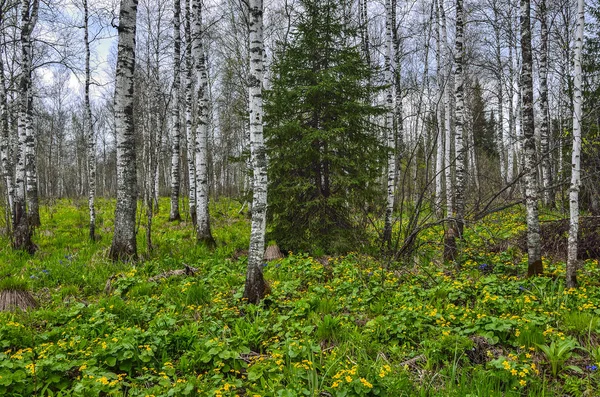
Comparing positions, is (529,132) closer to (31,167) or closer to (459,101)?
(459,101)

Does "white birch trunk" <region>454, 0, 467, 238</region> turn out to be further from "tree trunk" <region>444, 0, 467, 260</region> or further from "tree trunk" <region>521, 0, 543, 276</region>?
"tree trunk" <region>521, 0, 543, 276</region>

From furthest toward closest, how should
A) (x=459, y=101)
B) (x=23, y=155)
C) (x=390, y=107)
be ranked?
1. (x=390, y=107)
2. (x=23, y=155)
3. (x=459, y=101)

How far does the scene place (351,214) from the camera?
Result: 27.8 feet

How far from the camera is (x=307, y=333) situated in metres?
3.97

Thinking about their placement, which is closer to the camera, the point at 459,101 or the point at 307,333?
the point at 307,333

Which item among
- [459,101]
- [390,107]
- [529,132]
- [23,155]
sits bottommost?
[529,132]

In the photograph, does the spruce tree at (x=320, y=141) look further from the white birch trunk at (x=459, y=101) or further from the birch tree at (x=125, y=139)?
the birch tree at (x=125, y=139)

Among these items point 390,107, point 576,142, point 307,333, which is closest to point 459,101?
point 390,107

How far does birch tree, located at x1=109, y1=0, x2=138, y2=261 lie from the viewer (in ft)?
23.3

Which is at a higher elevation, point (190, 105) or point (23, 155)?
point (190, 105)

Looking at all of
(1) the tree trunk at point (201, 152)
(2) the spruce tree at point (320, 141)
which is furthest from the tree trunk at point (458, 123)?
(1) the tree trunk at point (201, 152)

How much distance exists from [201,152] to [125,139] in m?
2.82

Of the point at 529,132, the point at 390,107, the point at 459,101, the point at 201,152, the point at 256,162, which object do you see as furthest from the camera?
the point at 201,152

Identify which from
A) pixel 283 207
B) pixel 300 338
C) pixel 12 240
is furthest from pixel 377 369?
pixel 12 240
